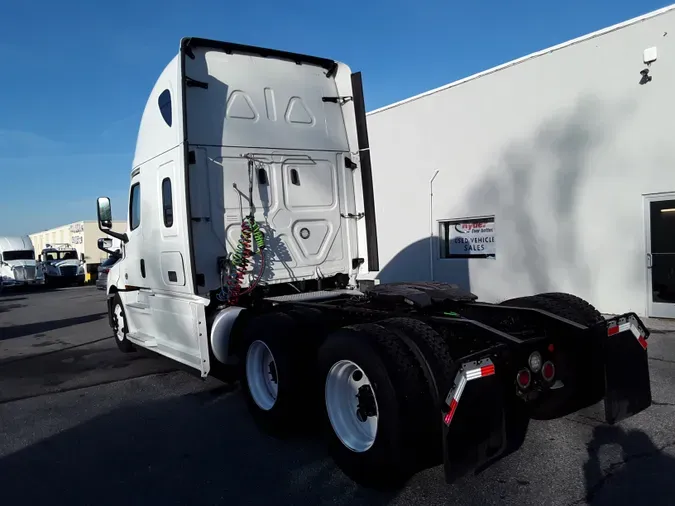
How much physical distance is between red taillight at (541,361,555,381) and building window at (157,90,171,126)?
4638 millimetres

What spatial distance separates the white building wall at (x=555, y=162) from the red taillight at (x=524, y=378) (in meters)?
7.10

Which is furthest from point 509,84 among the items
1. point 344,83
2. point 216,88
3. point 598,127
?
point 216,88

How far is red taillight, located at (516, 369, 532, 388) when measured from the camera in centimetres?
387

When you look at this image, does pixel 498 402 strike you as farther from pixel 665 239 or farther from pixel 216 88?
pixel 665 239

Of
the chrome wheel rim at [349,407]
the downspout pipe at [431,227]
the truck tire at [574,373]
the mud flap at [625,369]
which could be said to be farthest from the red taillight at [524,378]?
the downspout pipe at [431,227]

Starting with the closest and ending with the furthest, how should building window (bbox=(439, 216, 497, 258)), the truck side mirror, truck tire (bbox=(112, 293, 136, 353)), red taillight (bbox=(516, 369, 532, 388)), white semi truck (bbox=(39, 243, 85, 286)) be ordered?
red taillight (bbox=(516, 369, 532, 388))
the truck side mirror
truck tire (bbox=(112, 293, 136, 353))
building window (bbox=(439, 216, 497, 258))
white semi truck (bbox=(39, 243, 85, 286))

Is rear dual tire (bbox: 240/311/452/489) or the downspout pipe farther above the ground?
the downspout pipe

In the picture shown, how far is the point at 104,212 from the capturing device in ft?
25.0

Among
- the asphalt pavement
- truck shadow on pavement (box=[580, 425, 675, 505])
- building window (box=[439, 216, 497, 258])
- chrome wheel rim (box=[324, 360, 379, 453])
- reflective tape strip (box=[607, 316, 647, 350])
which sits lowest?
truck shadow on pavement (box=[580, 425, 675, 505])

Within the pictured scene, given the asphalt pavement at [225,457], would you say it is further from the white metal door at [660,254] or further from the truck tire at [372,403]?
the white metal door at [660,254]

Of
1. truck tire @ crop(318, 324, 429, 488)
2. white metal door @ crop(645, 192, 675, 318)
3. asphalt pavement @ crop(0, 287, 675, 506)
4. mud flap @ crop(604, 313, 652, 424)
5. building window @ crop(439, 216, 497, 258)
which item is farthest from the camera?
building window @ crop(439, 216, 497, 258)

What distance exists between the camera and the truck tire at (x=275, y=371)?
182 inches

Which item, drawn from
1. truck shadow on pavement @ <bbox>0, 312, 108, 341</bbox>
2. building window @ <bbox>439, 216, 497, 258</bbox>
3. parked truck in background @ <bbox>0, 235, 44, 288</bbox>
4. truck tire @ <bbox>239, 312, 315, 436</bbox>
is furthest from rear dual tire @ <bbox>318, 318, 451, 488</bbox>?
parked truck in background @ <bbox>0, 235, 44, 288</bbox>

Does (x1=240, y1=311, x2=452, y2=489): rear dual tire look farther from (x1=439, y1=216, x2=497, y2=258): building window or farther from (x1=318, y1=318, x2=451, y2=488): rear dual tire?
(x1=439, y1=216, x2=497, y2=258): building window
